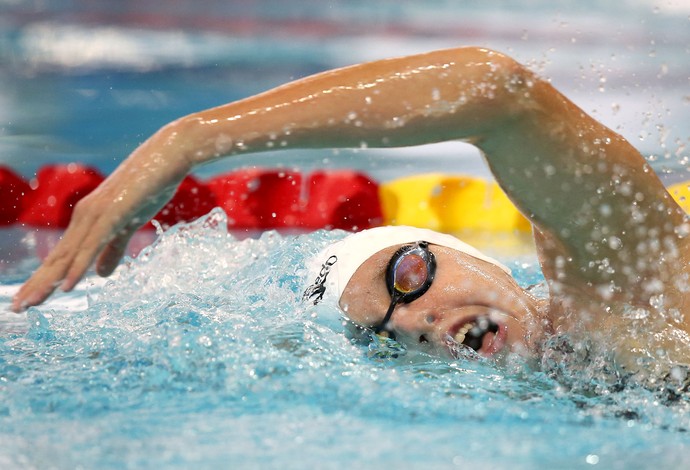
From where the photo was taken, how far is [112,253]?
1.17 meters

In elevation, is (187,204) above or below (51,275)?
above

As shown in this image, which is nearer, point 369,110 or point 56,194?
point 369,110

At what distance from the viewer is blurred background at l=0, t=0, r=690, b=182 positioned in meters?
3.69

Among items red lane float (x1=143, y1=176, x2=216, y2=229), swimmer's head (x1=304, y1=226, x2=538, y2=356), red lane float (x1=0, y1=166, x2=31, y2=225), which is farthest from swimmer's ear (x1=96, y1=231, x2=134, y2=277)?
red lane float (x1=0, y1=166, x2=31, y2=225)

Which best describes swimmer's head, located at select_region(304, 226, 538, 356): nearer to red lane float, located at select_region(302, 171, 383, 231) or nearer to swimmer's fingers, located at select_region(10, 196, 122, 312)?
swimmer's fingers, located at select_region(10, 196, 122, 312)

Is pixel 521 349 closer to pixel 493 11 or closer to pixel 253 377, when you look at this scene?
pixel 253 377

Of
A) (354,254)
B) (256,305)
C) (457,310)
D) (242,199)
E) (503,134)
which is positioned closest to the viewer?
(503,134)

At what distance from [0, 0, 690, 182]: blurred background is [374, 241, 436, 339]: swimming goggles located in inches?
81.6

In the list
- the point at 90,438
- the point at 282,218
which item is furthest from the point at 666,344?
the point at 282,218

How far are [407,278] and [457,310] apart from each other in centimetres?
10

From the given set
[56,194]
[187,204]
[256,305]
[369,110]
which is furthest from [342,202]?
[369,110]

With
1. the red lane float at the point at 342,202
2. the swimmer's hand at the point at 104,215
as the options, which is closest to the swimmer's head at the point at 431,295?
the swimmer's hand at the point at 104,215

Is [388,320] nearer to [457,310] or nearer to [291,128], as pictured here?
[457,310]

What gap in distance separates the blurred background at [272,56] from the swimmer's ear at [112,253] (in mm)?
2394
